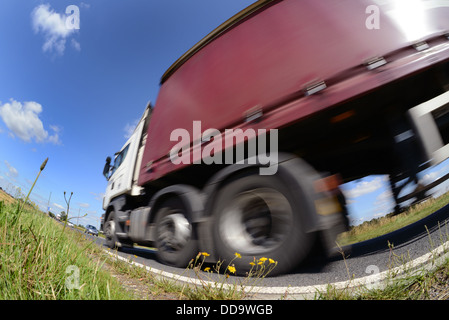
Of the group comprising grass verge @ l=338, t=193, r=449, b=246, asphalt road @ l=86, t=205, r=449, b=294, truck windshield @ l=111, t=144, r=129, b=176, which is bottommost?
asphalt road @ l=86, t=205, r=449, b=294

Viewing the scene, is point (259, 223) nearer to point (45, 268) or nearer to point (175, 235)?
point (175, 235)

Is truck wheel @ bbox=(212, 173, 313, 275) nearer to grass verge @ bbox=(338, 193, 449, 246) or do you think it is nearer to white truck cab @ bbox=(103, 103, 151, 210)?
grass verge @ bbox=(338, 193, 449, 246)

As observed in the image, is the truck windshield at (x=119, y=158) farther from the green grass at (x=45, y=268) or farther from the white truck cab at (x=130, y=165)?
the green grass at (x=45, y=268)

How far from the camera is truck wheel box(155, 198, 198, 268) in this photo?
2463 mm

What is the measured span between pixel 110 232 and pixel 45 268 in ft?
14.9

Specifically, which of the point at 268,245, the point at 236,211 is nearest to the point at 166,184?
the point at 236,211

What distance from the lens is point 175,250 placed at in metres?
2.71

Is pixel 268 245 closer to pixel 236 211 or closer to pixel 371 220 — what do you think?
pixel 236 211

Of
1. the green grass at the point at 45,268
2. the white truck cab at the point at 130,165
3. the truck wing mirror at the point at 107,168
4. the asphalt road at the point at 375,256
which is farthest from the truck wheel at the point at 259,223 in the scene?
the truck wing mirror at the point at 107,168

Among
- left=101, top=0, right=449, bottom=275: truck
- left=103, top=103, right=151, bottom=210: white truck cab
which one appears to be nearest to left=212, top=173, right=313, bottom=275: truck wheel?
left=101, top=0, right=449, bottom=275: truck

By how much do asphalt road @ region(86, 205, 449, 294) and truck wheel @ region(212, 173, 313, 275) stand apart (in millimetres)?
163

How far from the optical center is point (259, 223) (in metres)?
1.93

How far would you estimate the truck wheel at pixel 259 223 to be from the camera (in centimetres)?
160

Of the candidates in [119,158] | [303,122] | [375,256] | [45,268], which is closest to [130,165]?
[119,158]
